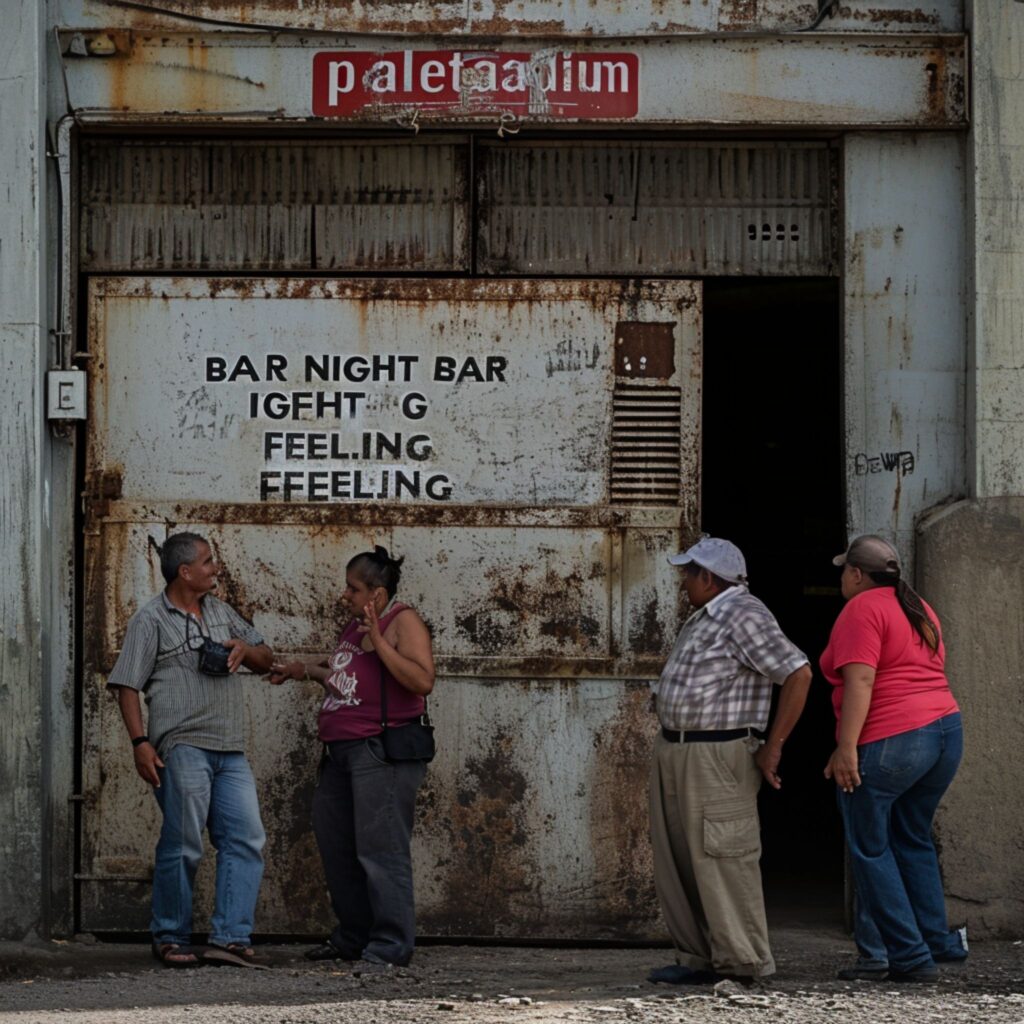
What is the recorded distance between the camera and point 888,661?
21.1ft

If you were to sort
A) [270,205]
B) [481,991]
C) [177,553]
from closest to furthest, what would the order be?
[481,991] → [177,553] → [270,205]

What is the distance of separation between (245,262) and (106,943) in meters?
2.91

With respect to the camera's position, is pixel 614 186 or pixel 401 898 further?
pixel 614 186

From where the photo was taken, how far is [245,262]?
7602mm

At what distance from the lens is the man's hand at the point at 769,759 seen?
6.17 meters

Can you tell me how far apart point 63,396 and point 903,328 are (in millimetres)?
3487

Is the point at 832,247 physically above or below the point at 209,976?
above

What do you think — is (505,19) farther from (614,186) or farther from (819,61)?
(819,61)

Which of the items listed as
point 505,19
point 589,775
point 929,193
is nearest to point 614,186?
point 505,19

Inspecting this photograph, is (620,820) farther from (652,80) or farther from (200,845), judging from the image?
(652,80)

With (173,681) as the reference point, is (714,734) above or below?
below

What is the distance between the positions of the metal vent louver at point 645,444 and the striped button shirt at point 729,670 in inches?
47.3

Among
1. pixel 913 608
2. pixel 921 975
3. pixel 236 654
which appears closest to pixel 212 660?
pixel 236 654

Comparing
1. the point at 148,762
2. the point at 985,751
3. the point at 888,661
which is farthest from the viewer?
the point at 985,751
